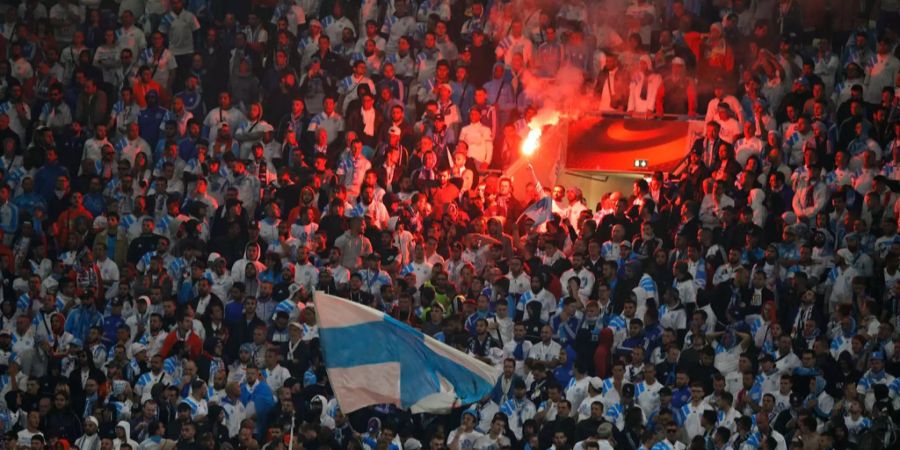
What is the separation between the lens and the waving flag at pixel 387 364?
15.0 metres

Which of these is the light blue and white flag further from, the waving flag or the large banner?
the waving flag

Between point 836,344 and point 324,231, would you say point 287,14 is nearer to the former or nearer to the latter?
point 324,231

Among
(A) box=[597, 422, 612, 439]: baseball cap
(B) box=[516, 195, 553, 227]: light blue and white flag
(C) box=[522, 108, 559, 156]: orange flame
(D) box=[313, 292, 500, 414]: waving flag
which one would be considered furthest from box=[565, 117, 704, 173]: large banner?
(D) box=[313, 292, 500, 414]: waving flag

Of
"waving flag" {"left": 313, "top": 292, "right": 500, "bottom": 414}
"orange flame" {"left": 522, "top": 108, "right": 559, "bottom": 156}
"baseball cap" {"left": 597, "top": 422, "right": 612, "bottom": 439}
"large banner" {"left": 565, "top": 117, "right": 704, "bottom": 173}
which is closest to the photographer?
"waving flag" {"left": 313, "top": 292, "right": 500, "bottom": 414}

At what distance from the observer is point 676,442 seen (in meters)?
18.2

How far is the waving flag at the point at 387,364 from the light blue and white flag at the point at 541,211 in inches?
243

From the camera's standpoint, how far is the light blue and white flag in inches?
832

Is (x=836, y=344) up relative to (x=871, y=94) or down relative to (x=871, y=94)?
down

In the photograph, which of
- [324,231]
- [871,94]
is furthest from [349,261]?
[871,94]

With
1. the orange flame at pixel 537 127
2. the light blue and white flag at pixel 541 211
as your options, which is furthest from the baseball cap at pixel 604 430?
the orange flame at pixel 537 127

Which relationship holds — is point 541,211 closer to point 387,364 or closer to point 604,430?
point 604,430

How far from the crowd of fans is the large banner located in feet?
1.02

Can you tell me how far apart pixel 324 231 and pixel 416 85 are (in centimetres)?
317

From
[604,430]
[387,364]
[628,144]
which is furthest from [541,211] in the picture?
Answer: [387,364]
